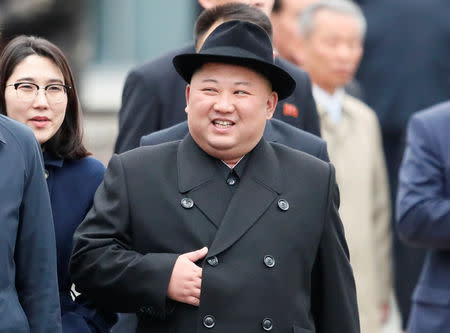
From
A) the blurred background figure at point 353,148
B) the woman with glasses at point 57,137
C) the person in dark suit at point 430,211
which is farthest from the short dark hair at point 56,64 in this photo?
the blurred background figure at point 353,148

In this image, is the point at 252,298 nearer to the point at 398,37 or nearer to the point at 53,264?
the point at 53,264

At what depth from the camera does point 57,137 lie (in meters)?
5.67

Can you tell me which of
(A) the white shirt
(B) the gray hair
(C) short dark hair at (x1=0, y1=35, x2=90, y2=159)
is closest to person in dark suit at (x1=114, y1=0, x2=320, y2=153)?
(C) short dark hair at (x1=0, y1=35, x2=90, y2=159)

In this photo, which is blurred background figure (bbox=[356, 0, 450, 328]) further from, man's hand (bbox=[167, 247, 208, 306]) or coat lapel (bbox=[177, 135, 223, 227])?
man's hand (bbox=[167, 247, 208, 306])

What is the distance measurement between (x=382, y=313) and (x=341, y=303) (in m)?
3.13

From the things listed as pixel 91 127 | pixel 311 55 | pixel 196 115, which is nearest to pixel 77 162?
pixel 196 115

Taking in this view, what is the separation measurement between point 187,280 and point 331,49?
3.50m

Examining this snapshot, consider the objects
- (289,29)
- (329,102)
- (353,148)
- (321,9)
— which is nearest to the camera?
(353,148)

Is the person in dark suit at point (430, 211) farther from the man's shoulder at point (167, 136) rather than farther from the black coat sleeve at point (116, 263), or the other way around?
the black coat sleeve at point (116, 263)

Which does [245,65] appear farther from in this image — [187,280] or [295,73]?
[295,73]

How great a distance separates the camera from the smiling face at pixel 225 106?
515 cm

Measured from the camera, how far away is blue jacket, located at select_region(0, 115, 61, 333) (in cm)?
489

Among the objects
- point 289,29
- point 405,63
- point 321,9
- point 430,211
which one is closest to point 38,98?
point 430,211

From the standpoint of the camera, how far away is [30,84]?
5.59 meters
